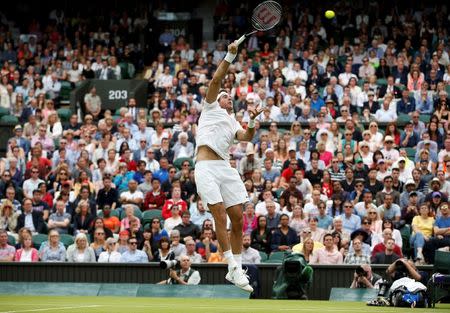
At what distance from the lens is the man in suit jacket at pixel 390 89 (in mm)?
25906

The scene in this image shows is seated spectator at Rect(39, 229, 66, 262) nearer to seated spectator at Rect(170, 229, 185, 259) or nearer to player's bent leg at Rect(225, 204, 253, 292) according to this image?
seated spectator at Rect(170, 229, 185, 259)

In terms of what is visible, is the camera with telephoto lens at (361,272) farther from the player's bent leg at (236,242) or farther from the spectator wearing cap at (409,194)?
the player's bent leg at (236,242)

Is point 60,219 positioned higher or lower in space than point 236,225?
lower

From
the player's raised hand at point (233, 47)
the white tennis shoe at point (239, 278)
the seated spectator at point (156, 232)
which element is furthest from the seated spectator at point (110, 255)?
the player's raised hand at point (233, 47)

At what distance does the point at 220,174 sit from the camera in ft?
43.0

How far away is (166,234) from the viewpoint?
20438 millimetres

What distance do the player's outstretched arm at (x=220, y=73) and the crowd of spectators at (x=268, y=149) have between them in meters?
5.77

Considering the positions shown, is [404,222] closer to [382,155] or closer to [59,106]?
[382,155]

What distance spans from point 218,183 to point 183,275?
5.35m

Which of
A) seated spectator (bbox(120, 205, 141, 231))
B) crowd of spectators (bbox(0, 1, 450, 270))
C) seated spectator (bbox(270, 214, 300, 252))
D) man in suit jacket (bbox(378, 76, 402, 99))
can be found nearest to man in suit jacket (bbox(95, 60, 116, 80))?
crowd of spectators (bbox(0, 1, 450, 270))

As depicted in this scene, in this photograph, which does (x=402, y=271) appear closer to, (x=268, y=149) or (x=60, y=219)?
(x=268, y=149)

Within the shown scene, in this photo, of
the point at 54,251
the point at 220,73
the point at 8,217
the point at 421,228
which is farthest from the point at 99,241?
the point at 220,73

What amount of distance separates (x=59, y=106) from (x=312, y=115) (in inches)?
293

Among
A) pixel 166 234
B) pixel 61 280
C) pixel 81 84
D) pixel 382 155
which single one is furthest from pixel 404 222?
pixel 81 84
